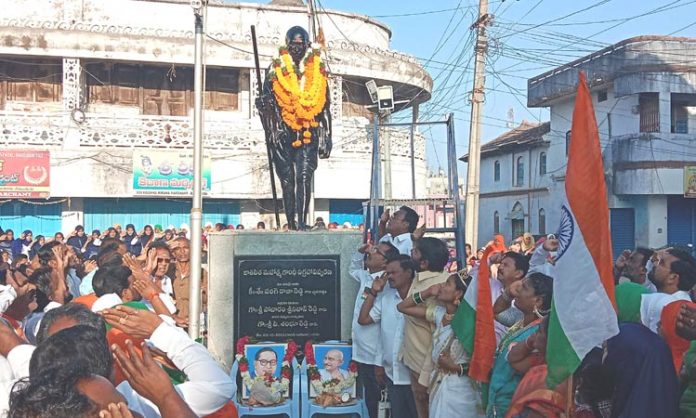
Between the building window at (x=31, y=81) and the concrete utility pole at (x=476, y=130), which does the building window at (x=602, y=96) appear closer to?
the concrete utility pole at (x=476, y=130)

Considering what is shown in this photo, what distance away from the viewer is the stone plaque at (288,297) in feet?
22.4

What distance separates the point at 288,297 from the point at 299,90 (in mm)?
1994

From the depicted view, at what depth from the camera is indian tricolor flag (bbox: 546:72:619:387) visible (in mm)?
3086

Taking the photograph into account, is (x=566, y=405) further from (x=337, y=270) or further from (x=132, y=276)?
Answer: (x=337, y=270)

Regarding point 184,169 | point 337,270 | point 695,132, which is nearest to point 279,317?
point 337,270

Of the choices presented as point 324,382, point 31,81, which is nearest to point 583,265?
point 324,382

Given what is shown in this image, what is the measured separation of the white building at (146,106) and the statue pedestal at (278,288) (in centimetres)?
1266

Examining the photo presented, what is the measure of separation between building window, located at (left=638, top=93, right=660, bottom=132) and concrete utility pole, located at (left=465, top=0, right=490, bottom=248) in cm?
898

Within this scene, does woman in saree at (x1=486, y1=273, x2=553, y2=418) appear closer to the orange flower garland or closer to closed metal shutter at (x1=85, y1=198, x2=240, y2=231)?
the orange flower garland

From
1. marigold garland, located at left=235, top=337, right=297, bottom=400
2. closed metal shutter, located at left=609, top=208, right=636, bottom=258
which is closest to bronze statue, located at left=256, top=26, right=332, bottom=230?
marigold garland, located at left=235, top=337, right=297, bottom=400

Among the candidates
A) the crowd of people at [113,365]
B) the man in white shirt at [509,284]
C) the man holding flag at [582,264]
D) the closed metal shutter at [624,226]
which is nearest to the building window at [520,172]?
the closed metal shutter at [624,226]

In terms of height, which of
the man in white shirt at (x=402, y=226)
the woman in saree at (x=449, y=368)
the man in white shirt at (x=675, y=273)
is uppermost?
the man in white shirt at (x=402, y=226)

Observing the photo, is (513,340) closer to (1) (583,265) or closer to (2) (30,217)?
(1) (583,265)

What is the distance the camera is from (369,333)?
6129mm
